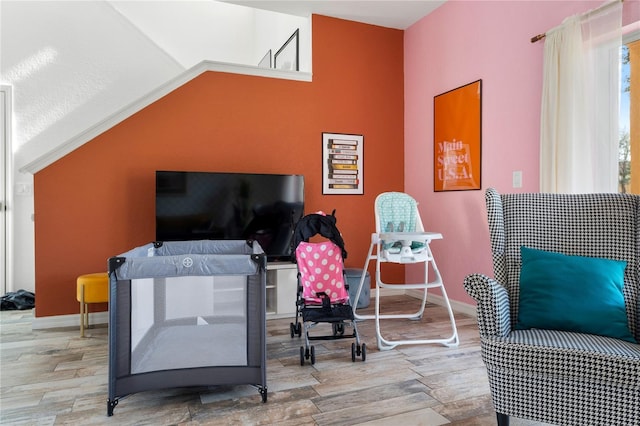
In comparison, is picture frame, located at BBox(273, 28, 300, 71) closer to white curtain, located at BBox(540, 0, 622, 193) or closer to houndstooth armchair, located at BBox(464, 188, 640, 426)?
white curtain, located at BBox(540, 0, 622, 193)

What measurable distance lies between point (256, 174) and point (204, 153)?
54cm

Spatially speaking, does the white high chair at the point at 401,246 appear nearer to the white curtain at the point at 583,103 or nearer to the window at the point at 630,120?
the white curtain at the point at 583,103

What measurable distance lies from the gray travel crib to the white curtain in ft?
6.95

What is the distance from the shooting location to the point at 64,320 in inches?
139

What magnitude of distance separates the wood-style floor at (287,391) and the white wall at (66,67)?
6.97 feet

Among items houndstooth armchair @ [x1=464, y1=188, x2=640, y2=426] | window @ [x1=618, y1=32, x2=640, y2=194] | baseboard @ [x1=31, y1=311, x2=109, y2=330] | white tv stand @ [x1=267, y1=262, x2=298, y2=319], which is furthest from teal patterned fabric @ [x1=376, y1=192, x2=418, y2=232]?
baseboard @ [x1=31, y1=311, x2=109, y2=330]

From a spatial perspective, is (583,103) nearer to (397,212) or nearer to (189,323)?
(397,212)

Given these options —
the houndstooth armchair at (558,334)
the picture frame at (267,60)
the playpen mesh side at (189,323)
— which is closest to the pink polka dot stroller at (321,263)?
the playpen mesh side at (189,323)

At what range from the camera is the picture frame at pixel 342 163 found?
438 cm

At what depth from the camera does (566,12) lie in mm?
2938

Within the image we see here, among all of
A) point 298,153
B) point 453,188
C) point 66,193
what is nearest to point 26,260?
point 66,193

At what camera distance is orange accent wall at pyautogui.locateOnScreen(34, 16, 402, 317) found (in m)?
3.54

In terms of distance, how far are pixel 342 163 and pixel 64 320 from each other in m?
2.92

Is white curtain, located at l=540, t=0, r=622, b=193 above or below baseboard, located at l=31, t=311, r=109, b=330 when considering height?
above
